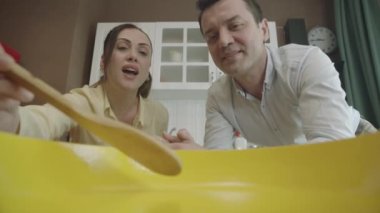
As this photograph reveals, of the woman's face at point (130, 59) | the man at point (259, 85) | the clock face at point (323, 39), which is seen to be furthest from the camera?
the clock face at point (323, 39)

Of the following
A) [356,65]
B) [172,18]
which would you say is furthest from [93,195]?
[172,18]

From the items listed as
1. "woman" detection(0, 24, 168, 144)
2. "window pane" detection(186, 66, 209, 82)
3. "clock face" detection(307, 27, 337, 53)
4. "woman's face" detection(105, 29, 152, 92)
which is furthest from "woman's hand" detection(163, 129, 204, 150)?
"clock face" detection(307, 27, 337, 53)

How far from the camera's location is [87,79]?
80.1 inches

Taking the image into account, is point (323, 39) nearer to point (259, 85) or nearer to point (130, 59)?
point (259, 85)

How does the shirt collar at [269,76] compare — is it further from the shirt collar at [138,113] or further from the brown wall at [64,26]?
the brown wall at [64,26]

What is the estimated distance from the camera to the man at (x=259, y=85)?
749 millimetres

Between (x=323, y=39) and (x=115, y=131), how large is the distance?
208cm

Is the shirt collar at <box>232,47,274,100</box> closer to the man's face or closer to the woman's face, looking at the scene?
the man's face

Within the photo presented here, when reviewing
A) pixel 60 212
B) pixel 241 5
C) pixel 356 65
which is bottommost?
pixel 60 212

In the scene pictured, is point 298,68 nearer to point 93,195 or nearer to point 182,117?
point 93,195

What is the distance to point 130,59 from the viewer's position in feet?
3.35

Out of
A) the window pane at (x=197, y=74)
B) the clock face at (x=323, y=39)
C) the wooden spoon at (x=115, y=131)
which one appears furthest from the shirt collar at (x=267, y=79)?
the clock face at (x=323, y=39)

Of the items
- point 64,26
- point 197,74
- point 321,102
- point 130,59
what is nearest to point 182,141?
point 321,102

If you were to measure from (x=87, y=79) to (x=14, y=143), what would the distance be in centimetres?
171
